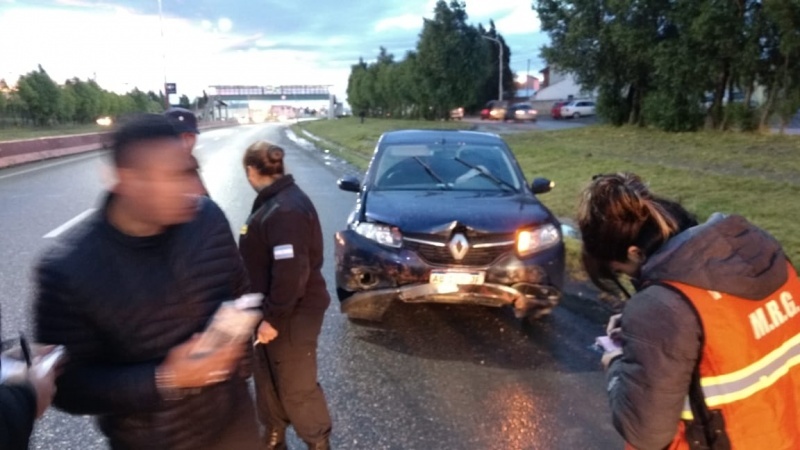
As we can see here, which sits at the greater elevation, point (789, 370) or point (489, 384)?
point (789, 370)

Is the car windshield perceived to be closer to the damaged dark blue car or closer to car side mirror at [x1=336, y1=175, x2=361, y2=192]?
car side mirror at [x1=336, y1=175, x2=361, y2=192]

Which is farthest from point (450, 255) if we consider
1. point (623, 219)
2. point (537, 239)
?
point (623, 219)

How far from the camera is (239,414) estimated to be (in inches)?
94.1

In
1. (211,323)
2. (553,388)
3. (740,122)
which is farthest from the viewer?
(740,122)

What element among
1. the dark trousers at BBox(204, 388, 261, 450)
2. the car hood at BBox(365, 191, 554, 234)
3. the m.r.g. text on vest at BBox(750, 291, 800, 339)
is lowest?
the car hood at BBox(365, 191, 554, 234)

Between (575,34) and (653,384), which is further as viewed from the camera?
(575,34)

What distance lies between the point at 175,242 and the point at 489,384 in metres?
A: 3.49

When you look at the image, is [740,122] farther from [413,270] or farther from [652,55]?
[413,270]

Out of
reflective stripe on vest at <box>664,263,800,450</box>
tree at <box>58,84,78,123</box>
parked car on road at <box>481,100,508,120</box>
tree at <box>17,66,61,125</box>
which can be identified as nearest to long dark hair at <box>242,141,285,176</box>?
reflective stripe on vest at <box>664,263,800,450</box>

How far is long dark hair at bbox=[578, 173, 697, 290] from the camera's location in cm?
211

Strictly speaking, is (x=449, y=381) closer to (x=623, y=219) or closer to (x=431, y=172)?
(x=431, y=172)

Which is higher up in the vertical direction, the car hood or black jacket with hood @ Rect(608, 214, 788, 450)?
black jacket with hood @ Rect(608, 214, 788, 450)

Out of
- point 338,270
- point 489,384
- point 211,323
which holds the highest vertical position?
point 211,323

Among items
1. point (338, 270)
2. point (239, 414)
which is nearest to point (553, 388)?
point (338, 270)
